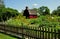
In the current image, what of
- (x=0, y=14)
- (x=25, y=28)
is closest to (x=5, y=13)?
(x=0, y=14)

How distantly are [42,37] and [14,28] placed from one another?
594 cm

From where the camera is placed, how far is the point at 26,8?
71625mm

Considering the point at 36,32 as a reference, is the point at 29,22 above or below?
below

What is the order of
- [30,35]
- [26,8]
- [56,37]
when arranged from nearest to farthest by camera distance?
[56,37] < [30,35] < [26,8]

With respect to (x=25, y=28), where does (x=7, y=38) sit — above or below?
below

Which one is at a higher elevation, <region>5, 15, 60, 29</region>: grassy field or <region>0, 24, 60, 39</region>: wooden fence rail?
<region>0, 24, 60, 39</region>: wooden fence rail

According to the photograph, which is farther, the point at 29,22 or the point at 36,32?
the point at 29,22

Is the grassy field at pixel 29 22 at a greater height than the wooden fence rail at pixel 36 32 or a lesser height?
lesser

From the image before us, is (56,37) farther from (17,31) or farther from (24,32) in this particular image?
(17,31)

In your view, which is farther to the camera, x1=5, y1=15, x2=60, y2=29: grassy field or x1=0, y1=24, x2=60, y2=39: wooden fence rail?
x1=5, y1=15, x2=60, y2=29: grassy field

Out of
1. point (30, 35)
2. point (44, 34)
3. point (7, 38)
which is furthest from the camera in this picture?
point (7, 38)

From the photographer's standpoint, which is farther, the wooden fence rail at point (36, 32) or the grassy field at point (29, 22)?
the grassy field at point (29, 22)

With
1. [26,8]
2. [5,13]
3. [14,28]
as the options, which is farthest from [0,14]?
[14,28]

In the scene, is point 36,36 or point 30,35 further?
point 30,35
